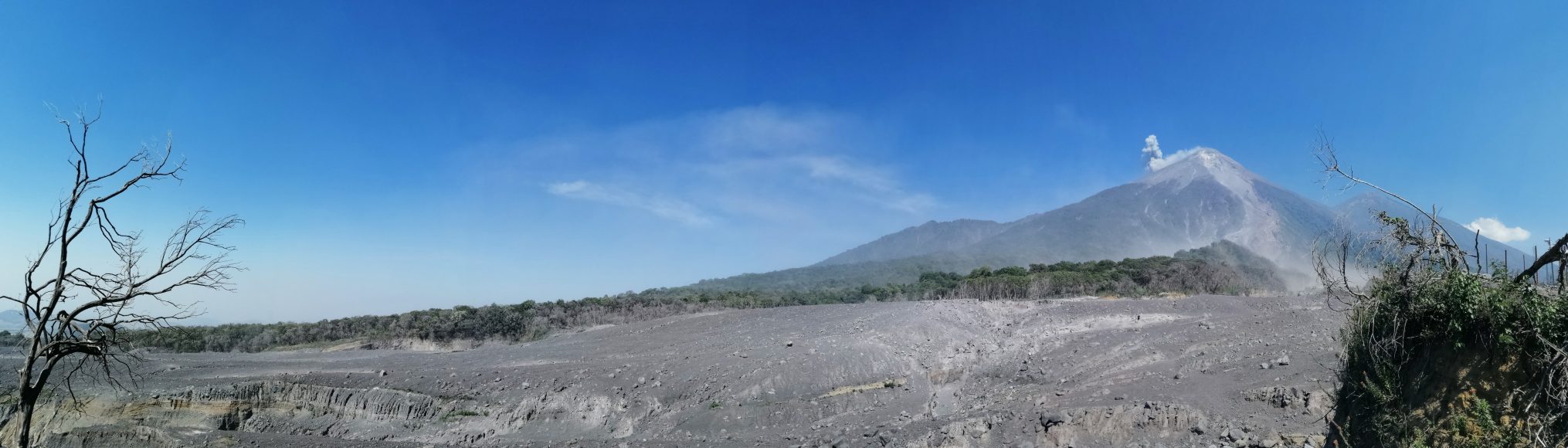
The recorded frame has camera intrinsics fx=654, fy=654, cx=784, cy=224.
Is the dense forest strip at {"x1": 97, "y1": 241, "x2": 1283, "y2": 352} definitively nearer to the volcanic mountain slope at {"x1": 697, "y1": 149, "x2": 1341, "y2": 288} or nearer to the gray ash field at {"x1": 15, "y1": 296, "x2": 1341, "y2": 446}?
the gray ash field at {"x1": 15, "y1": 296, "x2": 1341, "y2": 446}

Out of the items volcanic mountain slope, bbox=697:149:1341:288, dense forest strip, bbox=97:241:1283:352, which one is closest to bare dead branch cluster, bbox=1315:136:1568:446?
dense forest strip, bbox=97:241:1283:352

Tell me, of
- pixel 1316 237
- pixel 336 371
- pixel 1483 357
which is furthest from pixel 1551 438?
pixel 336 371

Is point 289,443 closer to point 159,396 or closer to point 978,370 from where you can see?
point 159,396

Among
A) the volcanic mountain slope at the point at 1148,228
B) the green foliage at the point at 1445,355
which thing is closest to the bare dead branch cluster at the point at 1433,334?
the green foliage at the point at 1445,355

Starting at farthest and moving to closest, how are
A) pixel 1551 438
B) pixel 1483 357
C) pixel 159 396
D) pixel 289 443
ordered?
pixel 159 396, pixel 289 443, pixel 1483 357, pixel 1551 438

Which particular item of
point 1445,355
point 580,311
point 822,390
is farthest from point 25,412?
point 580,311

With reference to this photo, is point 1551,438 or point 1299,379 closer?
point 1551,438

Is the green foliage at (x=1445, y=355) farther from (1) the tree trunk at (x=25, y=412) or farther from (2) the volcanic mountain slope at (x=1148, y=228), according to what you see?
(2) the volcanic mountain slope at (x=1148, y=228)

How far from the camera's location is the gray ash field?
38.4 feet

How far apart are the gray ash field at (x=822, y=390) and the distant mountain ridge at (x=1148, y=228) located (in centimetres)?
9552

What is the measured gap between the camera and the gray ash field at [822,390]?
1171cm

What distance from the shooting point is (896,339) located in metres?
20.2

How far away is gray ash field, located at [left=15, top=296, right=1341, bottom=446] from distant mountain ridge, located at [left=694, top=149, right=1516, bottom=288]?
95523mm

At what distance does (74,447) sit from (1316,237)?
20.8 m
